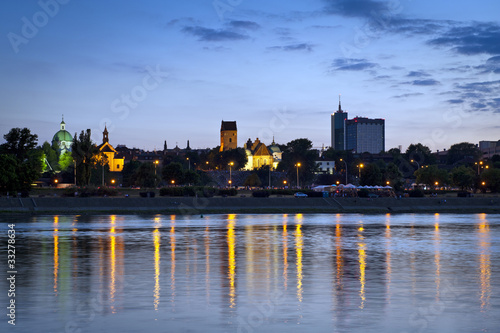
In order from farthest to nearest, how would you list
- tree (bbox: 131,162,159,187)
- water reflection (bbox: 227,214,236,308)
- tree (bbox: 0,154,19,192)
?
1. tree (bbox: 131,162,159,187)
2. tree (bbox: 0,154,19,192)
3. water reflection (bbox: 227,214,236,308)

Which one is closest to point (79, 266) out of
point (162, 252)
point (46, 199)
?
point (162, 252)

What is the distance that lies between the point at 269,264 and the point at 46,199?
65744 millimetres

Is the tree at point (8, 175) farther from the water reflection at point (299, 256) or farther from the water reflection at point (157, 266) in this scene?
the water reflection at point (299, 256)

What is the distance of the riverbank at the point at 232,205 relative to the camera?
283 ft

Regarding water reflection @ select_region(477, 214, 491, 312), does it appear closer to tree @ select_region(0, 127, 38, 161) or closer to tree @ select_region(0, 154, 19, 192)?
tree @ select_region(0, 154, 19, 192)

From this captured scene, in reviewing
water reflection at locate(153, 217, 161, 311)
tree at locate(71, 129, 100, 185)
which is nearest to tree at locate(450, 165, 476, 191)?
tree at locate(71, 129, 100, 185)

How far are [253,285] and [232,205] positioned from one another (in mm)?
73681

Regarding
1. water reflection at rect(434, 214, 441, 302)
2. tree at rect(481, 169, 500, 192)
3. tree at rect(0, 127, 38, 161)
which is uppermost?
tree at rect(0, 127, 38, 161)

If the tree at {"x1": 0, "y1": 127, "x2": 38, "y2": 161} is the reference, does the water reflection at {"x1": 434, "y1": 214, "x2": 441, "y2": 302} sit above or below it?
below

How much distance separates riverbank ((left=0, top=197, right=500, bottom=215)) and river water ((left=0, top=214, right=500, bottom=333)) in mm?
43909

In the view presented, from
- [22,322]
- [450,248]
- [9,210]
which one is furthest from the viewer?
[9,210]

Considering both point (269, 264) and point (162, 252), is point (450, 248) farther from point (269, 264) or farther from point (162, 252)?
point (162, 252)

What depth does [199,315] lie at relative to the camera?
17.8m

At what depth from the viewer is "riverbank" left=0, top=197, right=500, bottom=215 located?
86.2 metres
